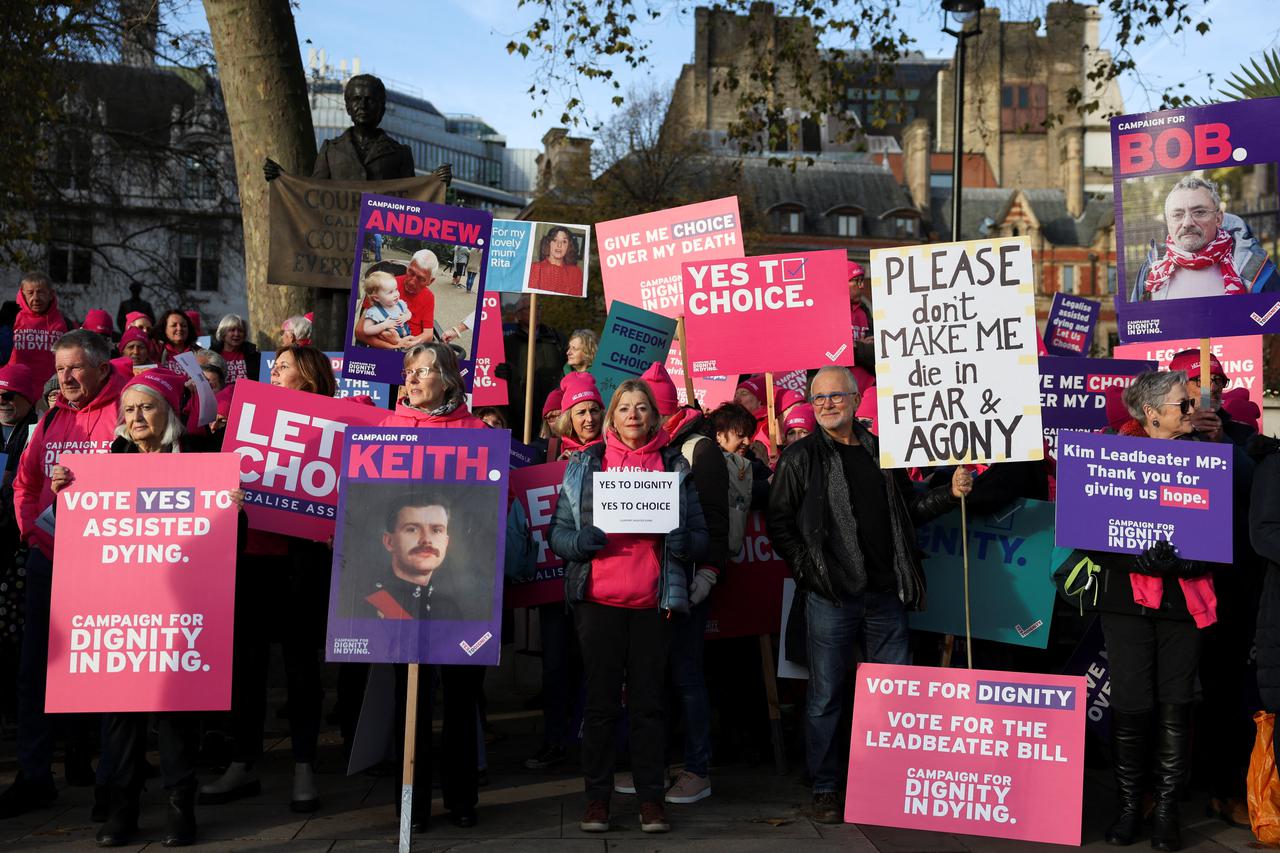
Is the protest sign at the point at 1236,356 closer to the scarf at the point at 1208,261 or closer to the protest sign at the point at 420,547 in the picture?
the scarf at the point at 1208,261

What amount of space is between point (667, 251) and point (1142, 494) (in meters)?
4.56

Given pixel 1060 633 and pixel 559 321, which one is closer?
pixel 1060 633

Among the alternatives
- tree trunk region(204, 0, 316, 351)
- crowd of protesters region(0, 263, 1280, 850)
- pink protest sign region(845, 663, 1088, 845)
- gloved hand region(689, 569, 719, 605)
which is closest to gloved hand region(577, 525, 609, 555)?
crowd of protesters region(0, 263, 1280, 850)

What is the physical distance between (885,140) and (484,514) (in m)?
85.6

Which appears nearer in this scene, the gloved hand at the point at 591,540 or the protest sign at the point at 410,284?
the gloved hand at the point at 591,540

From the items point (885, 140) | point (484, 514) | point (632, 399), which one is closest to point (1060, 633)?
point (632, 399)

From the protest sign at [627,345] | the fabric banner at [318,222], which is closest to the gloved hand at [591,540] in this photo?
the protest sign at [627,345]

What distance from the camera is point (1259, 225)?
25.7 ft

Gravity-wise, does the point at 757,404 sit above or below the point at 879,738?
above

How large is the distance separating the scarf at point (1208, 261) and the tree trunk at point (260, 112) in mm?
7304

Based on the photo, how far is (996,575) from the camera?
7191mm

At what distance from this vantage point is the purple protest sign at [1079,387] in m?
8.66

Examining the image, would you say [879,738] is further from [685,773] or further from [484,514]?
[484,514]

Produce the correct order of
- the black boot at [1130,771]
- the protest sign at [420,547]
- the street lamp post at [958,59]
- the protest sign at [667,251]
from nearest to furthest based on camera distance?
the protest sign at [420,547] → the black boot at [1130,771] → the protest sign at [667,251] → the street lamp post at [958,59]
